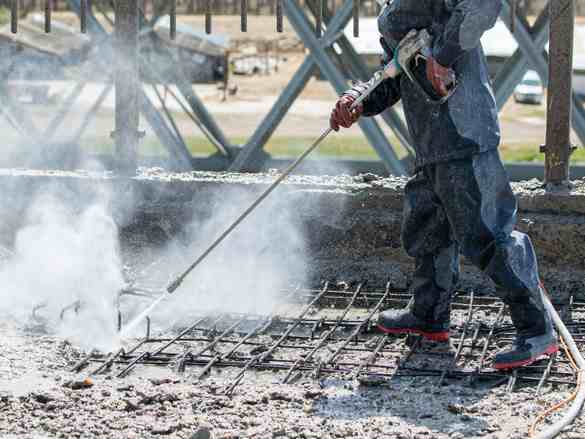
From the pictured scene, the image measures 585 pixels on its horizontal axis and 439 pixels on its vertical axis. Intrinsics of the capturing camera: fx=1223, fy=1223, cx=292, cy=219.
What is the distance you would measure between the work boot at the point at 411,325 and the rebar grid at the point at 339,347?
0.17ft

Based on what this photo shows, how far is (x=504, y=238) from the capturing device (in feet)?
18.6

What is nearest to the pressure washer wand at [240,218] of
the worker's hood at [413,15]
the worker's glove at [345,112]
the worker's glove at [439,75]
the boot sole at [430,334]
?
the worker's glove at [345,112]

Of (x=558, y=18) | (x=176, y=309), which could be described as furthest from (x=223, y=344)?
(x=558, y=18)

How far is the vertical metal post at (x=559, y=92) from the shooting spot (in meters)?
7.02

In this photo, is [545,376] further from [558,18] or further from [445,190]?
[558,18]

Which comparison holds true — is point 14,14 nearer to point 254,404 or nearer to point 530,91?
point 254,404

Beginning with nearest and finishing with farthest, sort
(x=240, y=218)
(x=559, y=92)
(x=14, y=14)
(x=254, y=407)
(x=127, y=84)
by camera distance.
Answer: (x=254, y=407) < (x=240, y=218) < (x=559, y=92) < (x=127, y=84) < (x=14, y=14)

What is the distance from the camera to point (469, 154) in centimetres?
563

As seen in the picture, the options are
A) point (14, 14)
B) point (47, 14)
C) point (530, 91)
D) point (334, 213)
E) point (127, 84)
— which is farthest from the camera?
point (530, 91)

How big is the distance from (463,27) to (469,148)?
556mm

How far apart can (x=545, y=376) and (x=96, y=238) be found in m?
3.26

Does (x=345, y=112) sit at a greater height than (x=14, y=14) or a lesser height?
greater

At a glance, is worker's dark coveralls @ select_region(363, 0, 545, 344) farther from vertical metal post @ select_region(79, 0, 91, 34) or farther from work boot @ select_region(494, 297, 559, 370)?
vertical metal post @ select_region(79, 0, 91, 34)

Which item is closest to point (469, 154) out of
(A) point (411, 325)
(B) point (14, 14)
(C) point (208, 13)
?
(A) point (411, 325)
